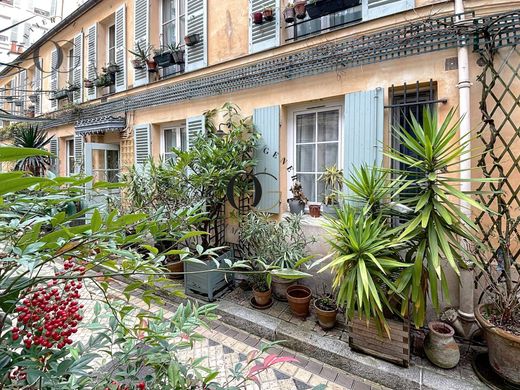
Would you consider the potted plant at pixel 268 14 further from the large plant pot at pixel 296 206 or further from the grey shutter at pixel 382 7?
the large plant pot at pixel 296 206

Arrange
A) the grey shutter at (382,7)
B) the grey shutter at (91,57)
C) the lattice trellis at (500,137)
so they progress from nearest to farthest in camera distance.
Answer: the lattice trellis at (500,137)
the grey shutter at (382,7)
the grey shutter at (91,57)

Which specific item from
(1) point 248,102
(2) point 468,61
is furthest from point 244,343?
(2) point 468,61

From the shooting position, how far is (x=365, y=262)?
2574 millimetres

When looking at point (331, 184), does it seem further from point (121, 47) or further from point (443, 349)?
point (121, 47)

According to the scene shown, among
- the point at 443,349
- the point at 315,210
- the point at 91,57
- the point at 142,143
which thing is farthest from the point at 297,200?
the point at 91,57

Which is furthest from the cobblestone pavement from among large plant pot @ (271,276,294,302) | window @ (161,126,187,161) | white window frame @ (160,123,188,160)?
white window frame @ (160,123,188,160)

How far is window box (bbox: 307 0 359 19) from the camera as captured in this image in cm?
361

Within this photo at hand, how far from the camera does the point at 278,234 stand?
350 cm

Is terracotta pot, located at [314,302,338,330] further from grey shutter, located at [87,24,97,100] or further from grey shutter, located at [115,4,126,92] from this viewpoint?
grey shutter, located at [87,24,97,100]

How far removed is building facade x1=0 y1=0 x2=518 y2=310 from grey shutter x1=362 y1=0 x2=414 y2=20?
1 centimetres

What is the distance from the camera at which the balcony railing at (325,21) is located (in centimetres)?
368

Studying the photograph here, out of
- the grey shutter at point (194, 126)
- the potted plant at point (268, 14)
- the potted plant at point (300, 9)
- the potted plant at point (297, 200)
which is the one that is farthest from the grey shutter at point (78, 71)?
the potted plant at point (297, 200)

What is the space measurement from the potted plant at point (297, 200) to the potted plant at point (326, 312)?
1.24 meters

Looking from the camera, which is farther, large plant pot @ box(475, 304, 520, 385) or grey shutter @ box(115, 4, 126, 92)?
grey shutter @ box(115, 4, 126, 92)
